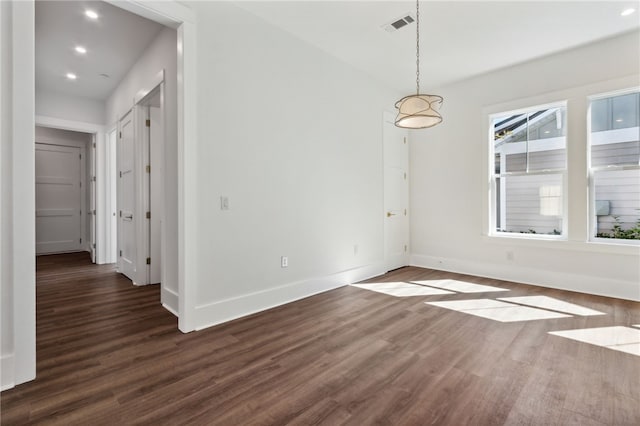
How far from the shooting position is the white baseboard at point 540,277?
3.60 meters

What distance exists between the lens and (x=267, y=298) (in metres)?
3.25

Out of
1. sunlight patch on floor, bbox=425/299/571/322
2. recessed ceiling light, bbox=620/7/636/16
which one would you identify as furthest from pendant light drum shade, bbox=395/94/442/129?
recessed ceiling light, bbox=620/7/636/16

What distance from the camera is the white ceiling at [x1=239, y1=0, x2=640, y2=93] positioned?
3012 millimetres

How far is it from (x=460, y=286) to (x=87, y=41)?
5826 mm

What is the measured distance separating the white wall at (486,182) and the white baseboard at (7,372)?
5162 millimetres

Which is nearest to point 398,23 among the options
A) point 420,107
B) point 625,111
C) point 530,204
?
point 420,107

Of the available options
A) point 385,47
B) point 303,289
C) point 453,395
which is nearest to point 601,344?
point 453,395

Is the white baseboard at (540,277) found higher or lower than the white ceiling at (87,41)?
lower

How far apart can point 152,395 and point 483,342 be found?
247 centimetres

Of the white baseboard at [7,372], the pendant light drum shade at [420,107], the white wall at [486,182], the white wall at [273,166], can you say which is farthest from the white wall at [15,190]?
the white wall at [486,182]

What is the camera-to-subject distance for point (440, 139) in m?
5.13

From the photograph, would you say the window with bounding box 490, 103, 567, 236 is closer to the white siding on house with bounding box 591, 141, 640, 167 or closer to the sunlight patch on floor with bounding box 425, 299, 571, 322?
the white siding on house with bounding box 591, 141, 640, 167

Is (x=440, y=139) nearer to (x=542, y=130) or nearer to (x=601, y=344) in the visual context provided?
(x=542, y=130)

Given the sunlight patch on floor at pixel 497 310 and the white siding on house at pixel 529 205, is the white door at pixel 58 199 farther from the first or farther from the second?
the white siding on house at pixel 529 205
